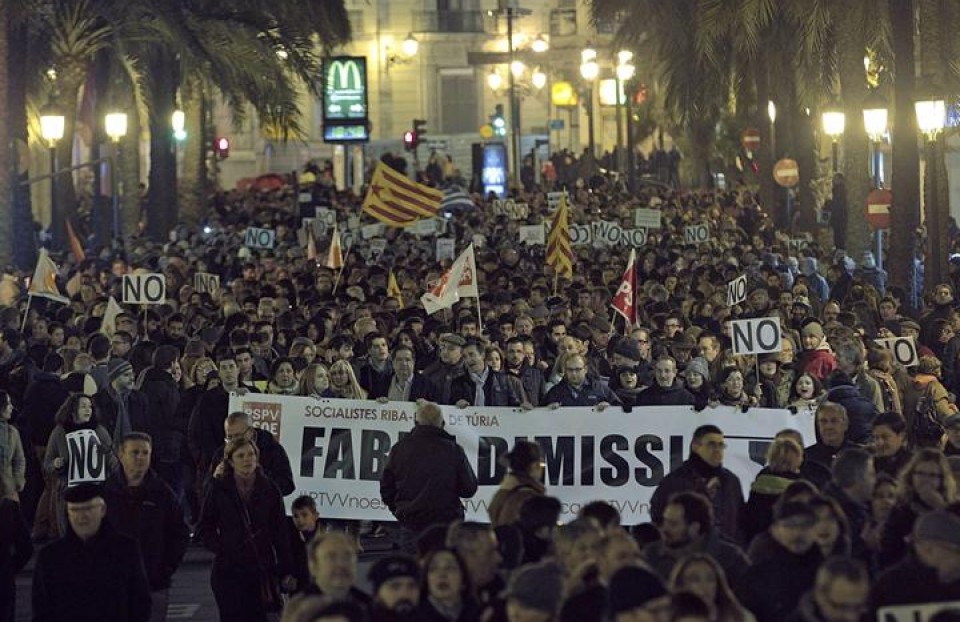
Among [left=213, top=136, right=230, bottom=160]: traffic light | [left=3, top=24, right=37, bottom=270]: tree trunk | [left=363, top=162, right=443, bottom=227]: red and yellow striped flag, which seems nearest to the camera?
[left=363, top=162, right=443, bottom=227]: red and yellow striped flag

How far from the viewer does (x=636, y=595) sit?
24.5ft

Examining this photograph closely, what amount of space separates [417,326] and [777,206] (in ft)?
72.7

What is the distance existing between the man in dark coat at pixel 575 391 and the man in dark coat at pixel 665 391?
30 cm

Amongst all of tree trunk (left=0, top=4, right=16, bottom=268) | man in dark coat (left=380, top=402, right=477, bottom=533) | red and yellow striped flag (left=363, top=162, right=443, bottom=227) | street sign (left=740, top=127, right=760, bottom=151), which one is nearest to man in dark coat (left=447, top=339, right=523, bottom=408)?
man in dark coat (left=380, top=402, right=477, bottom=533)

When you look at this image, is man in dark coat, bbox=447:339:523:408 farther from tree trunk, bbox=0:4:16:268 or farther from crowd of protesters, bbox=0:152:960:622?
tree trunk, bbox=0:4:16:268

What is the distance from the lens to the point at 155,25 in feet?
96.8

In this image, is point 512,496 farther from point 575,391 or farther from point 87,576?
point 575,391

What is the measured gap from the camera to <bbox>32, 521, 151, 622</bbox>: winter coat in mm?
9398

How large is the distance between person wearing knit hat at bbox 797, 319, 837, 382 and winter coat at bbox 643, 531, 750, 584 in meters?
7.27

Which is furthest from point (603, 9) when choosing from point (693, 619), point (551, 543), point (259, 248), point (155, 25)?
point (693, 619)

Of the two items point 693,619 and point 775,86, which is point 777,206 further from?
point 693,619

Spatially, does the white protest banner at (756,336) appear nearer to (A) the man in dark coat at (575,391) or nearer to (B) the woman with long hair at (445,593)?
(A) the man in dark coat at (575,391)

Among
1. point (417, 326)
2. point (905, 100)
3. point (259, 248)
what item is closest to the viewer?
point (417, 326)

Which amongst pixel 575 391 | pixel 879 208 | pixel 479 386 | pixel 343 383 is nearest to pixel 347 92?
pixel 879 208
